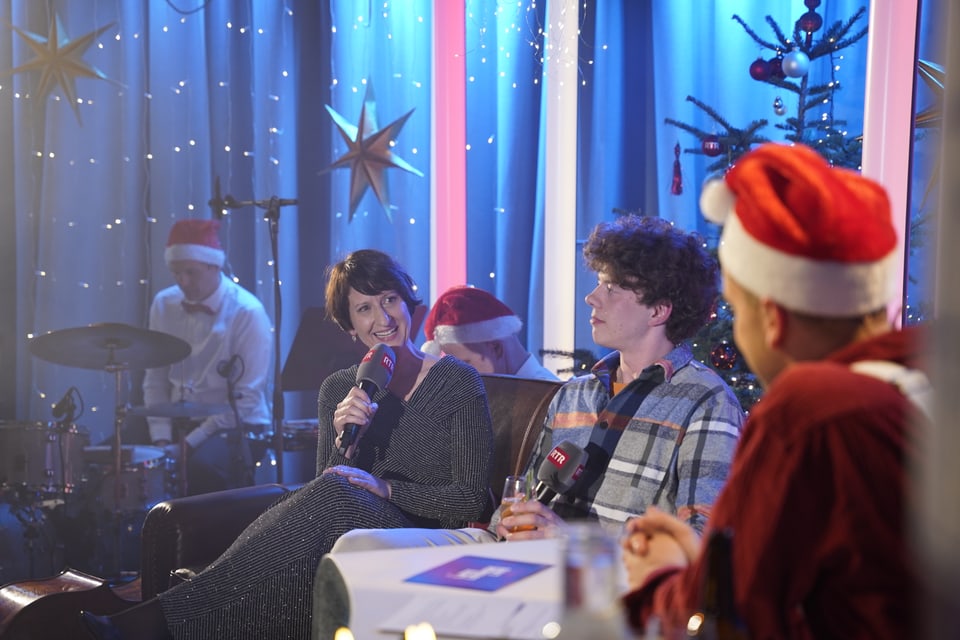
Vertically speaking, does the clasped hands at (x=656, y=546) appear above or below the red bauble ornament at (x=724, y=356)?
above

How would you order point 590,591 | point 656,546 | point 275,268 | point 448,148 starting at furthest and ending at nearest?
1. point 448,148
2. point 275,268
3. point 656,546
4. point 590,591

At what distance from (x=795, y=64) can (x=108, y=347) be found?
112 inches

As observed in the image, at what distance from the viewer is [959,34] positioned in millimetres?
345

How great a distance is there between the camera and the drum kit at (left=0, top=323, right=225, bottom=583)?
12.9ft

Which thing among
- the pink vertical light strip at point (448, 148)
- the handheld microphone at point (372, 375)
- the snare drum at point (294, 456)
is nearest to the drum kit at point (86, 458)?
the snare drum at point (294, 456)

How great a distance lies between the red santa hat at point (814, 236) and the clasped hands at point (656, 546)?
295 millimetres

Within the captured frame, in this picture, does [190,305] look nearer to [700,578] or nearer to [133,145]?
[133,145]

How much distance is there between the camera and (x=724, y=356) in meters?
3.15

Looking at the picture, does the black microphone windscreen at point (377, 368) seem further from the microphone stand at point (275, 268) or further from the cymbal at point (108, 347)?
the microphone stand at point (275, 268)

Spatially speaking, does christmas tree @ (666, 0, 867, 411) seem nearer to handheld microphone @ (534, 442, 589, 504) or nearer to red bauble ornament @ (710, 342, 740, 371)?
red bauble ornament @ (710, 342, 740, 371)

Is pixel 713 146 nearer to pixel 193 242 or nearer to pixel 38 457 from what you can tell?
pixel 193 242

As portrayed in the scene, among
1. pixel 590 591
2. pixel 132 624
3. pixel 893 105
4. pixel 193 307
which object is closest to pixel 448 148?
Answer: pixel 193 307

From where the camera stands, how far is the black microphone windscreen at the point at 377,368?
2646 mm

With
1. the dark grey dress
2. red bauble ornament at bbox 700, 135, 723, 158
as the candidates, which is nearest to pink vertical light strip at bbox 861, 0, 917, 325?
red bauble ornament at bbox 700, 135, 723, 158
